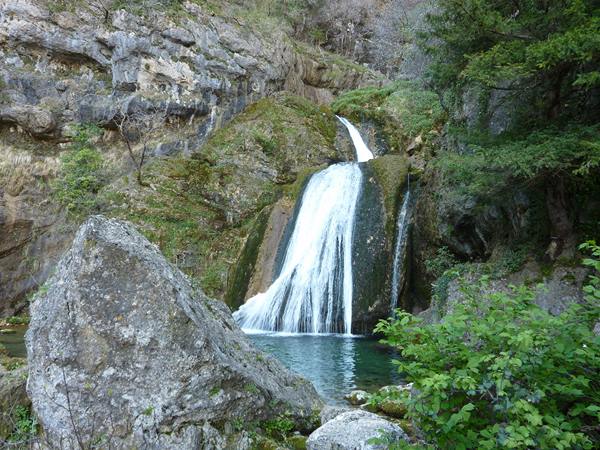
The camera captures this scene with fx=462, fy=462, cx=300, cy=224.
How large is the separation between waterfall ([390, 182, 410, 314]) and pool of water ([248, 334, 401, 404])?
4.98ft

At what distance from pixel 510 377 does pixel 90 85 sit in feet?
68.5

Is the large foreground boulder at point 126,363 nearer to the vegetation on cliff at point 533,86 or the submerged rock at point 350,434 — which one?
the submerged rock at point 350,434

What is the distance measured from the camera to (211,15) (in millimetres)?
21391

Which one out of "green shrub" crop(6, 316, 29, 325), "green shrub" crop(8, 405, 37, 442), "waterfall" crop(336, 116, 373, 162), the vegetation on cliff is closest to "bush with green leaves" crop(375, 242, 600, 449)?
"green shrub" crop(8, 405, 37, 442)

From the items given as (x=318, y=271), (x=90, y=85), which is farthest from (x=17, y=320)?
(x=318, y=271)

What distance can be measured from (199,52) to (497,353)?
20374 mm

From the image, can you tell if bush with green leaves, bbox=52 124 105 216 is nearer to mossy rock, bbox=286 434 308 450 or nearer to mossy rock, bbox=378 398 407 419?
mossy rock, bbox=378 398 407 419

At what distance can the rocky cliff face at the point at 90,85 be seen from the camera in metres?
17.5

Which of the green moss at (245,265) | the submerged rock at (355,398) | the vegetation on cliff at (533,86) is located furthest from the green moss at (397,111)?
the submerged rock at (355,398)

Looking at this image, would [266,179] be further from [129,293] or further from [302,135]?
[129,293]

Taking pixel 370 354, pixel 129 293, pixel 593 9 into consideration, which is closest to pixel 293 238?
pixel 370 354

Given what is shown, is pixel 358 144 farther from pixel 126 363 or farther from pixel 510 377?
pixel 510 377

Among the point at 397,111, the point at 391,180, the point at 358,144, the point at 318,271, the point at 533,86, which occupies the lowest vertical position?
the point at 318,271

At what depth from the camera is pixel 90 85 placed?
1942 cm
